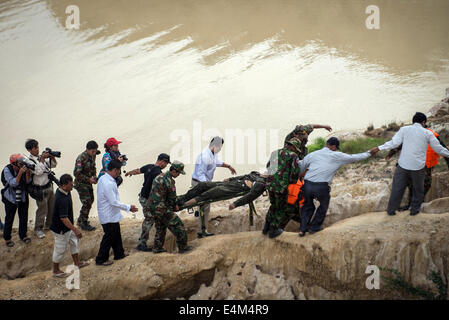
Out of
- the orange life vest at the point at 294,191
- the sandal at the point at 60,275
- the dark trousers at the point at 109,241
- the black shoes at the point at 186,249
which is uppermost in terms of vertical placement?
the orange life vest at the point at 294,191

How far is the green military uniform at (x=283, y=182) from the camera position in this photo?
507cm

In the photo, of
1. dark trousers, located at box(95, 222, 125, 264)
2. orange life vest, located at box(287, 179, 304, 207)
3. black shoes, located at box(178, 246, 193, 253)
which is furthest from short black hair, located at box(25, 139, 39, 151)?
orange life vest, located at box(287, 179, 304, 207)

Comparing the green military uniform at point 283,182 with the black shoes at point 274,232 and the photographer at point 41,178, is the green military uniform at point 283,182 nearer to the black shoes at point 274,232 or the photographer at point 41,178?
the black shoes at point 274,232

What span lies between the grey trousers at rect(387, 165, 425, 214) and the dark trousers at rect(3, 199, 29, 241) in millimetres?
5258

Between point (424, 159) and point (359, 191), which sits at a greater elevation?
point (424, 159)

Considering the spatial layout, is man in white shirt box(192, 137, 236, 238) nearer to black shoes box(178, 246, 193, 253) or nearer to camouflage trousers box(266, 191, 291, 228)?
black shoes box(178, 246, 193, 253)

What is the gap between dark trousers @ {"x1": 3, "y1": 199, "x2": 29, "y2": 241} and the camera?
20.6 feet

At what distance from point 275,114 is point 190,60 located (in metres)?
5.99

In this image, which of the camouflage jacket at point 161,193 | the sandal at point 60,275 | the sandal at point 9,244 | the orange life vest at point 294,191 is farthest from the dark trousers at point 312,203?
the sandal at point 9,244

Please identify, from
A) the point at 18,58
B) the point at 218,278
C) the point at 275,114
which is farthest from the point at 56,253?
the point at 18,58

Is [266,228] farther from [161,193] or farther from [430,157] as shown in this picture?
[430,157]

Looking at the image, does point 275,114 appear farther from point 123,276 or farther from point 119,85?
point 123,276

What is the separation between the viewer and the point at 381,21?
2191 centimetres

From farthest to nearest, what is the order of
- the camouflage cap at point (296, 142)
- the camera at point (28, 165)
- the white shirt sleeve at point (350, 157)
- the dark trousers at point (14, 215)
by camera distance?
1. the dark trousers at point (14, 215)
2. the camera at point (28, 165)
3. the camouflage cap at point (296, 142)
4. the white shirt sleeve at point (350, 157)
